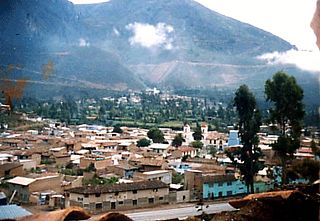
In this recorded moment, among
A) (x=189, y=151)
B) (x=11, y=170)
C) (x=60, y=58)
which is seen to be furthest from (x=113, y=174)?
(x=60, y=58)

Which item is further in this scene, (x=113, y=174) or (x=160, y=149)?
(x=160, y=149)

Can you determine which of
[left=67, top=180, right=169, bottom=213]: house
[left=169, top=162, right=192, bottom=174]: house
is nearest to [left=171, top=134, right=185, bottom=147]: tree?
[left=169, top=162, right=192, bottom=174]: house

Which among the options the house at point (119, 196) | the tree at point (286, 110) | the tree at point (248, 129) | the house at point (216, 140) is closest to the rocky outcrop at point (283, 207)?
the tree at point (286, 110)

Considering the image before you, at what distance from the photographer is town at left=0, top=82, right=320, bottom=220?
298 inches

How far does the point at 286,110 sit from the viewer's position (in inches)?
233

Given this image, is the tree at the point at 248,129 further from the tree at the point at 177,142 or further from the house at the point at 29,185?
the tree at the point at 177,142

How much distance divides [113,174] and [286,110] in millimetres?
5813

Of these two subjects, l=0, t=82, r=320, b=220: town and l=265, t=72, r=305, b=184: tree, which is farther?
l=0, t=82, r=320, b=220: town

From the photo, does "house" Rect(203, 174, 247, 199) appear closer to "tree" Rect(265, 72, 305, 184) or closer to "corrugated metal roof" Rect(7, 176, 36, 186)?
"tree" Rect(265, 72, 305, 184)

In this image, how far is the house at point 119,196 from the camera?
24.8ft

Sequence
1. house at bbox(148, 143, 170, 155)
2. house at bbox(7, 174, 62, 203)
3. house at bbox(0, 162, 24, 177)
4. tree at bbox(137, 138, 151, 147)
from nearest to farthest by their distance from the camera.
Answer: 1. house at bbox(7, 174, 62, 203)
2. house at bbox(0, 162, 24, 177)
3. house at bbox(148, 143, 170, 155)
4. tree at bbox(137, 138, 151, 147)

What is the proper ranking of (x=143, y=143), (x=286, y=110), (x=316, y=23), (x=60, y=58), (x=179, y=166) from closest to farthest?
(x=316, y=23) → (x=286, y=110) → (x=179, y=166) → (x=143, y=143) → (x=60, y=58)

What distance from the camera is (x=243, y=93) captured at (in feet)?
21.8

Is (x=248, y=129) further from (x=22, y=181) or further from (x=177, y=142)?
(x=177, y=142)
